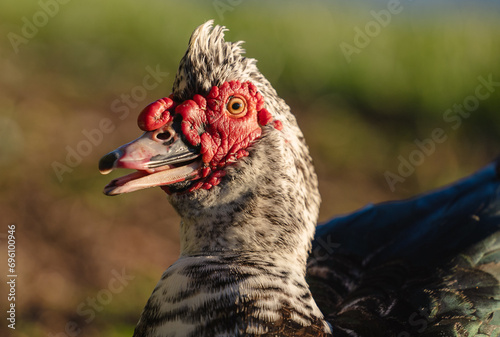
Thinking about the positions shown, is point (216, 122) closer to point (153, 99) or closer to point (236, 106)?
point (236, 106)

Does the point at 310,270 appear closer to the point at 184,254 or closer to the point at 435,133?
the point at 184,254

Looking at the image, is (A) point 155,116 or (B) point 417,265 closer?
(A) point 155,116

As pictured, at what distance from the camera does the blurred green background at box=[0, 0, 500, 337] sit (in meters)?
4.36

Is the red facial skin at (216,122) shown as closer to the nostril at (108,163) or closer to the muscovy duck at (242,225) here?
the muscovy duck at (242,225)

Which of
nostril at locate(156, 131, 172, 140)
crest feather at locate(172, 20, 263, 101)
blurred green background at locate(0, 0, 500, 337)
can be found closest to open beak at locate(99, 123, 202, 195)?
nostril at locate(156, 131, 172, 140)

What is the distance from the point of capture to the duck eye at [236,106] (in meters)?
2.08

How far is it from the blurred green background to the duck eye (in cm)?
228

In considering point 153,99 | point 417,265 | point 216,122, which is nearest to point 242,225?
point 216,122

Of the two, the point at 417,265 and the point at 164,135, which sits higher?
the point at 164,135

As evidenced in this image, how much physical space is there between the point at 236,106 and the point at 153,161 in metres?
0.37

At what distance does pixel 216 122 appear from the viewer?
81.0 inches

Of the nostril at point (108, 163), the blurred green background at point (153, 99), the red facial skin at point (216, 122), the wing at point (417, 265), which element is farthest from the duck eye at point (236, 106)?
the blurred green background at point (153, 99)

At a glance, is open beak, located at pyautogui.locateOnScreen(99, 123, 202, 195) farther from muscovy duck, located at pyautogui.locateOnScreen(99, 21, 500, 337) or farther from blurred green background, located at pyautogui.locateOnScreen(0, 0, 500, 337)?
blurred green background, located at pyautogui.locateOnScreen(0, 0, 500, 337)

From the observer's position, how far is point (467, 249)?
8.36 feet
